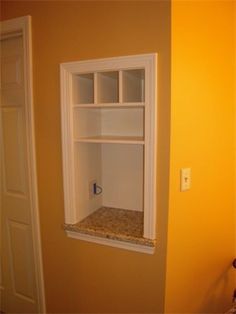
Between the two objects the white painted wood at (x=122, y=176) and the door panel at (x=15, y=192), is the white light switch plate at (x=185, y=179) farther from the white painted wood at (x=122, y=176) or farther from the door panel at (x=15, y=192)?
the door panel at (x=15, y=192)

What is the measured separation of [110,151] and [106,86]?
522mm

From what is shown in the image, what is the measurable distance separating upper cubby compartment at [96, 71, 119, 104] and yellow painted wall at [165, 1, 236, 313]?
48cm

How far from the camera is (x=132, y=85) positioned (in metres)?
1.55

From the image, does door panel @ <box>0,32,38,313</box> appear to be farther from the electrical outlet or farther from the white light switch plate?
the white light switch plate

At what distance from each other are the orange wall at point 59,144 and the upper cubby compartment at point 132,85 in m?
0.16

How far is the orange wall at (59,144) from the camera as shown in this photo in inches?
48.1

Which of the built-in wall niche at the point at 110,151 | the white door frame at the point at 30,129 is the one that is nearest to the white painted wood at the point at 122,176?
the built-in wall niche at the point at 110,151

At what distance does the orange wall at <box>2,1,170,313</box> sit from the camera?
48.1 inches

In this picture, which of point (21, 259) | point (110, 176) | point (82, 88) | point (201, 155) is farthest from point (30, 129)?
point (201, 155)

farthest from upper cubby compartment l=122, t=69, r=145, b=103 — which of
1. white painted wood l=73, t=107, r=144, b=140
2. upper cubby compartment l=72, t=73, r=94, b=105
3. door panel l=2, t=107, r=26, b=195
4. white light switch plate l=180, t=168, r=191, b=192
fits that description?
door panel l=2, t=107, r=26, b=195

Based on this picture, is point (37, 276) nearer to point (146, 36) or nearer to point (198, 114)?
point (198, 114)

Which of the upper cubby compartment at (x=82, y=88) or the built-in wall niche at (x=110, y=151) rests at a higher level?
the upper cubby compartment at (x=82, y=88)

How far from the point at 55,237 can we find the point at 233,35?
2.00 metres

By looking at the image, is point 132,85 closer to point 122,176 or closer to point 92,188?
point 122,176
